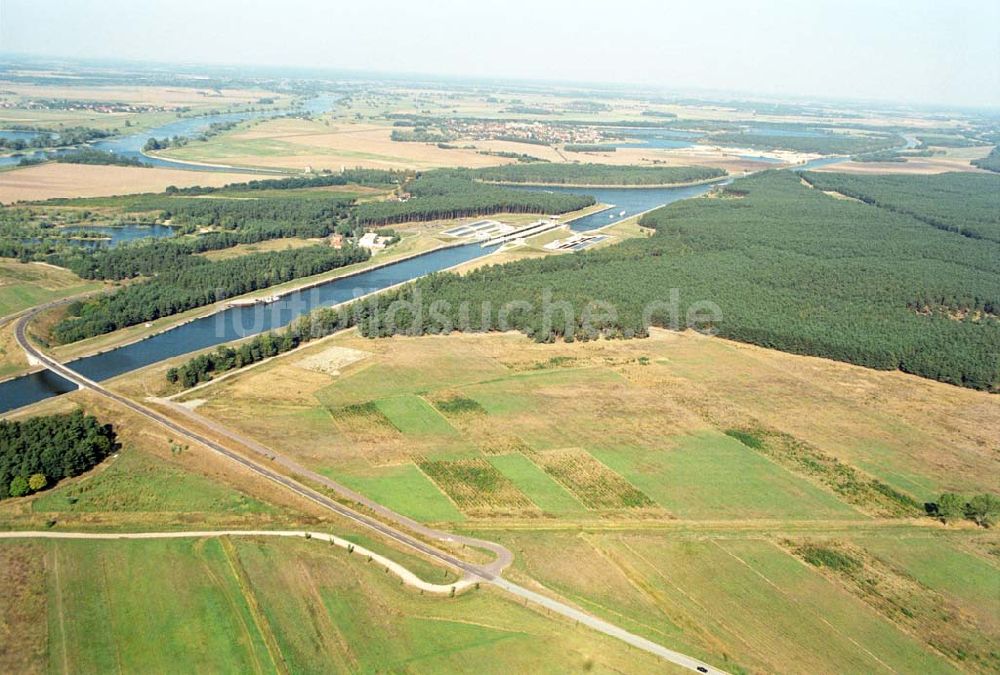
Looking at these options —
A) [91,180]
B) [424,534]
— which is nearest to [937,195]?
[424,534]

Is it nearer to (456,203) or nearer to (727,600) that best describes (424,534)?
(727,600)

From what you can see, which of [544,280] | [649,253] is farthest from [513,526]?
[649,253]

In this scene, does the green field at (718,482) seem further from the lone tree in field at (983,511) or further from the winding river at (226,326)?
the winding river at (226,326)

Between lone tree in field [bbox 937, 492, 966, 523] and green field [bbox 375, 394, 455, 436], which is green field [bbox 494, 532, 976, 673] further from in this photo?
green field [bbox 375, 394, 455, 436]

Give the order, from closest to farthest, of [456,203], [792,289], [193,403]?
[193,403] < [792,289] < [456,203]

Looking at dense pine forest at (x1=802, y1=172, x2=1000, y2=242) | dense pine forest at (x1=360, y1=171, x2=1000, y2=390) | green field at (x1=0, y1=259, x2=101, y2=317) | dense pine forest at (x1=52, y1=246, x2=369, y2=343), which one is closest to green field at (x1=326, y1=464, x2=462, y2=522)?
dense pine forest at (x1=360, y1=171, x2=1000, y2=390)

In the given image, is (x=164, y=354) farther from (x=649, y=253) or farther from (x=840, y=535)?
(x=649, y=253)

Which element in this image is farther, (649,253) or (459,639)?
(649,253)

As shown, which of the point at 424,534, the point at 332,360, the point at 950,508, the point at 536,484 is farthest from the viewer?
the point at 332,360
